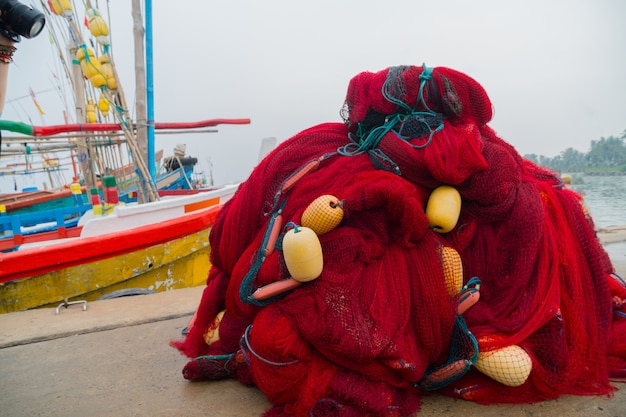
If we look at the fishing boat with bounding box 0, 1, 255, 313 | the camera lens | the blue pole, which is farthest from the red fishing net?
the blue pole

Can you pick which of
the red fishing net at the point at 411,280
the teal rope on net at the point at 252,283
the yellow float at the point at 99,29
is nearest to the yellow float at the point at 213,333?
the red fishing net at the point at 411,280

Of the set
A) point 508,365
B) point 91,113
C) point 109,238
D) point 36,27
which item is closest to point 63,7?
point 91,113

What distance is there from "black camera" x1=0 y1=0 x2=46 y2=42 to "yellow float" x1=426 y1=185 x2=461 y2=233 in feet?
5.78

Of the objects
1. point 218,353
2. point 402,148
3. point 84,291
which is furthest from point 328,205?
point 84,291

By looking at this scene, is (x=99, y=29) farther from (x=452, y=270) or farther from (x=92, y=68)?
(x=452, y=270)

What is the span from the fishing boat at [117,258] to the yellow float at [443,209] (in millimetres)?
3330

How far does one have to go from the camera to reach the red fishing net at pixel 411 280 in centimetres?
158

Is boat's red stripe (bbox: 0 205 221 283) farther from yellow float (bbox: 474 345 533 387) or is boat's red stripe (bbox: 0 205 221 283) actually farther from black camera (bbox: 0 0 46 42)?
yellow float (bbox: 474 345 533 387)

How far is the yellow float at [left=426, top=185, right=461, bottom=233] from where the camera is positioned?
5.91 ft

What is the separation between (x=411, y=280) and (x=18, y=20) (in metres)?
1.85

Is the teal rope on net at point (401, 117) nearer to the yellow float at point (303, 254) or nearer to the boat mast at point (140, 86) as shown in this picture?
the yellow float at point (303, 254)

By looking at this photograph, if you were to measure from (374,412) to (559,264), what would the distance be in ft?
3.31

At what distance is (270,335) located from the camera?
1578 millimetres

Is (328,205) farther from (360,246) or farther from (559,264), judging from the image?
(559,264)
